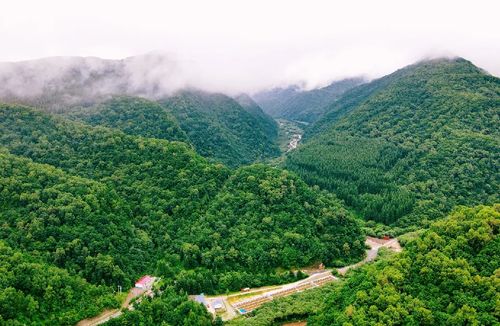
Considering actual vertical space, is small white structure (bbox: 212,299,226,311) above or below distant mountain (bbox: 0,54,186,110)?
below

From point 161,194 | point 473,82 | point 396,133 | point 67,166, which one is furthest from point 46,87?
point 473,82

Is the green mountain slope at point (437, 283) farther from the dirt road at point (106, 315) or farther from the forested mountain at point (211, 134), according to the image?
the forested mountain at point (211, 134)

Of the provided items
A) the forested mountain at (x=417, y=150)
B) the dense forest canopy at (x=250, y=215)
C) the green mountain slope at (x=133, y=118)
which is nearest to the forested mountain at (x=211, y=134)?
the dense forest canopy at (x=250, y=215)

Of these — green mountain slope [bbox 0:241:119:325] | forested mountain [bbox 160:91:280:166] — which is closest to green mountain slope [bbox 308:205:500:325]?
green mountain slope [bbox 0:241:119:325]

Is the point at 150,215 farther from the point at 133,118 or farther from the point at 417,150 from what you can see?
the point at 417,150

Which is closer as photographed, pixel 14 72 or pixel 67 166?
pixel 67 166

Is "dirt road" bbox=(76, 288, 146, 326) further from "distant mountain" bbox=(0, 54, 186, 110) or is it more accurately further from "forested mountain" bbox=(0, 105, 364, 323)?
"distant mountain" bbox=(0, 54, 186, 110)

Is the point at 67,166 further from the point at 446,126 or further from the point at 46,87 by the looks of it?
the point at 446,126

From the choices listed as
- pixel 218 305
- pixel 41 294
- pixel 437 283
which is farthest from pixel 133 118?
pixel 437 283
